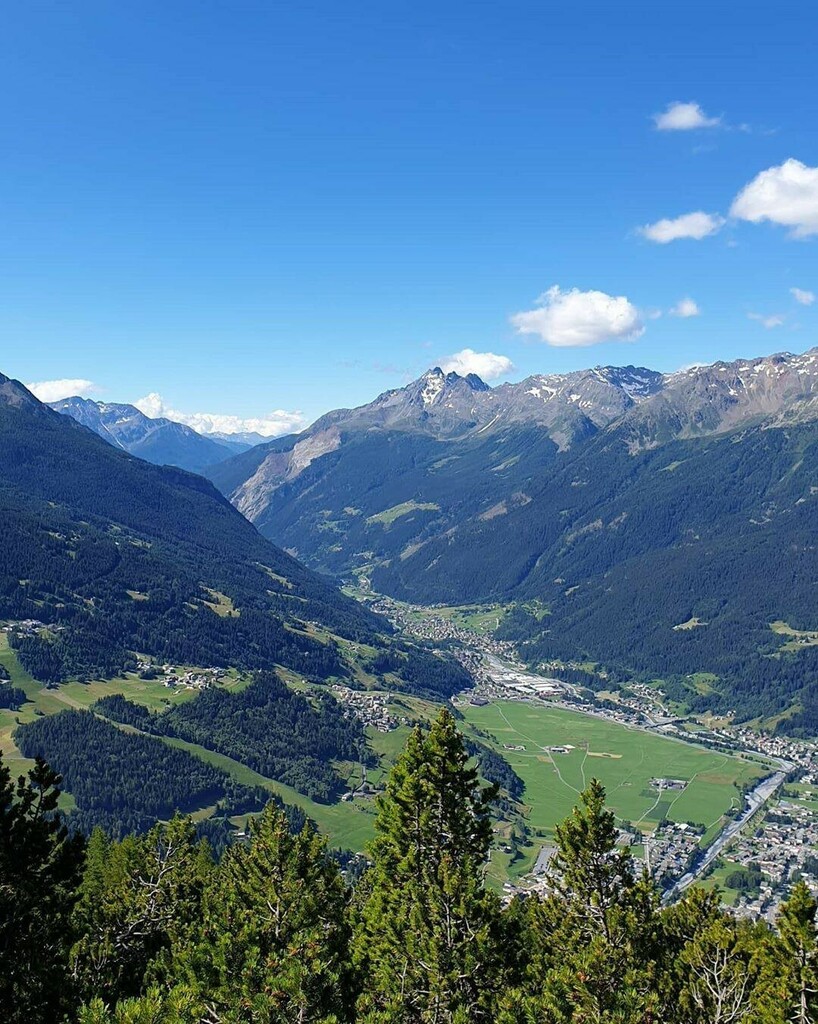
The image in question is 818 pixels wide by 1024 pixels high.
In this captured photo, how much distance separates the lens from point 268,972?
84.2 ft

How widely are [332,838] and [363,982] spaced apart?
5753 inches

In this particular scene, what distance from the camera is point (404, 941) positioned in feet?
104

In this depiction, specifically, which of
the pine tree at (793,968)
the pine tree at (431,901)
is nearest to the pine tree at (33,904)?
the pine tree at (431,901)

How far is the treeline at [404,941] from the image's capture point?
2545 cm

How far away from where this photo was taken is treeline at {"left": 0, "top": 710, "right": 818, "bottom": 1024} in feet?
83.5

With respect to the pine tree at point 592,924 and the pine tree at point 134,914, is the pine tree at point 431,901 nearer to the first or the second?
the pine tree at point 592,924

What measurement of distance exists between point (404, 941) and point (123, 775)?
163m

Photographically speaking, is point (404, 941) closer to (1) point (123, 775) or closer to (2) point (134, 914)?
(2) point (134, 914)

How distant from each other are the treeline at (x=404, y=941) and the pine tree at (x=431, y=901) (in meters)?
0.08

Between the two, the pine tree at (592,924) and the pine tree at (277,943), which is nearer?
the pine tree at (277,943)

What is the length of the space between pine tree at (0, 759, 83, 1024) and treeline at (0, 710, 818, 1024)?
0.19ft

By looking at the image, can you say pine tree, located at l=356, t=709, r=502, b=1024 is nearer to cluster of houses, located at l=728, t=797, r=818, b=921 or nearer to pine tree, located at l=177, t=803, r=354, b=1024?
pine tree, located at l=177, t=803, r=354, b=1024

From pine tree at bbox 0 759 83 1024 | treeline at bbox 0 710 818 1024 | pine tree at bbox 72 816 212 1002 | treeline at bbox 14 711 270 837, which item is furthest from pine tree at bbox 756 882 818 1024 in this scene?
treeline at bbox 14 711 270 837

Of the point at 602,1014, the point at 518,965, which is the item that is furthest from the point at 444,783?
the point at 602,1014
